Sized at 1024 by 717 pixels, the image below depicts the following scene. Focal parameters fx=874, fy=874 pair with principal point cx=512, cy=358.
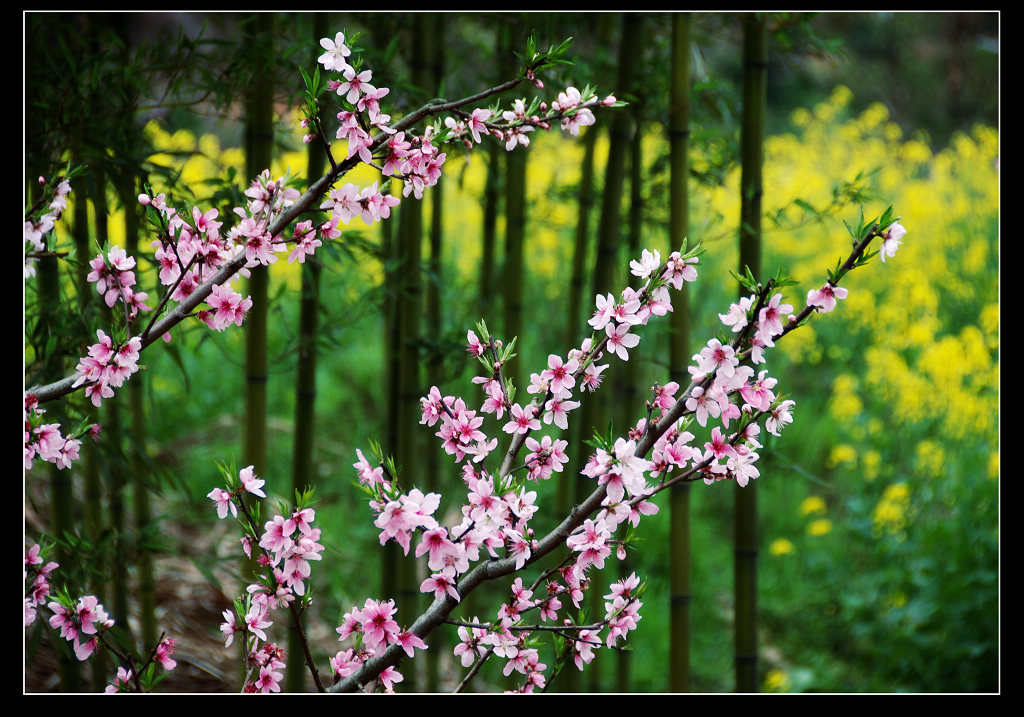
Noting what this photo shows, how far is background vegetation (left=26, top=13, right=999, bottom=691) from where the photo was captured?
1.49 m

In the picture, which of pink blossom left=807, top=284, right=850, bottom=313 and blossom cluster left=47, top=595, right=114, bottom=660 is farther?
blossom cluster left=47, top=595, right=114, bottom=660

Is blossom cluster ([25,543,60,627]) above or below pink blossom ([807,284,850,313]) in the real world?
below

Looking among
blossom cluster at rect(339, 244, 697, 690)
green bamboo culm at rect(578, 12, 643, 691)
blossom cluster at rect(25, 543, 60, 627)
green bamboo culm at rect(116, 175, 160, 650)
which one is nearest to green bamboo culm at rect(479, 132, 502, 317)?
green bamboo culm at rect(578, 12, 643, 691)

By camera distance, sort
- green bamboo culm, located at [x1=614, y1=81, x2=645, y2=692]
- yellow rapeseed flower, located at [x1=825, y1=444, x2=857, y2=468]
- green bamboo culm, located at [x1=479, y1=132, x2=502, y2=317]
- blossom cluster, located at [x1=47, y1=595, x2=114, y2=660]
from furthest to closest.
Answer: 1. yellow rapeseed flower, located at [x1=825, y1=444, x2=857, y2=468]
2. green bamboo culm, located at [x1=479, y1=132, x2=502, y2=317]
3. green bamboo culm, located at [x1=614, y1=81, x2=645, y2=692]
4. blossom cluster, located at [x1=47, y1=595, x2=114, y2=660]

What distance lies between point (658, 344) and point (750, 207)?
1.50 meters

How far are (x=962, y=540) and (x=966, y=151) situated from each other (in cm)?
321

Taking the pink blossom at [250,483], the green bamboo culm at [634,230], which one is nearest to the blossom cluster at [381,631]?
the pink blossom at [250,483]

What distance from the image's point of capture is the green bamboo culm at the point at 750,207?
59.9 inches

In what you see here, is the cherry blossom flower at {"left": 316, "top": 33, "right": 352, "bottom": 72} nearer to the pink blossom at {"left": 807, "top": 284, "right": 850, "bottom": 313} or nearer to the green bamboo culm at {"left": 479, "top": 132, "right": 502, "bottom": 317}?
the pink blossom at {"left": 807, "top": 284, "right": 850, "bottom": 313}

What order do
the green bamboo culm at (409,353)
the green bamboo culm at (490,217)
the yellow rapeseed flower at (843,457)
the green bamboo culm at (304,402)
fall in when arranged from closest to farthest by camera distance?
the green bamboo culm at (304,402), the green bamboo culm at (409,353), the green bamboo culm at (490,217), the yellow rapeseed flower at (843,457)

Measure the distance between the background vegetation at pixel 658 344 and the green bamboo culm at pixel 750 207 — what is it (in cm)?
5

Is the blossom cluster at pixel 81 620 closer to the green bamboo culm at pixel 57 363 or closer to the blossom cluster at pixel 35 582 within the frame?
the blossom cluster at pixel 35 582

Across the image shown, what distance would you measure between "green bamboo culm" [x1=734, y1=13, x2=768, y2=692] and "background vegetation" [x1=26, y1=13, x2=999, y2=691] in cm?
5

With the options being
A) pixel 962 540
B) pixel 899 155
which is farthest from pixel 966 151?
pixel 962 540
